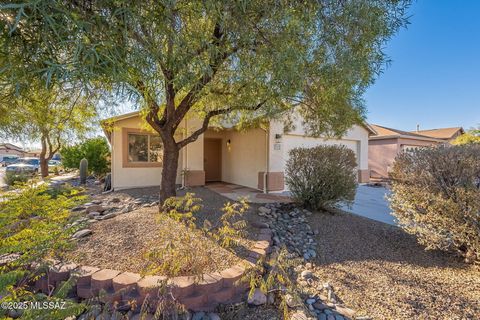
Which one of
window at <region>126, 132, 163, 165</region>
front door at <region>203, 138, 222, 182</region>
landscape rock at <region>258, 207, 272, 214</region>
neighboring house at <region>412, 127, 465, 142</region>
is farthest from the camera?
neighboring house at <region>412, 127, 465, 142</region>

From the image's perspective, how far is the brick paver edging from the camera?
8.30ft

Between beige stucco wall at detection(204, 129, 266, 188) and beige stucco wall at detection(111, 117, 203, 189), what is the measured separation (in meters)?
1.97

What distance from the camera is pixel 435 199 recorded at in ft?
12.2

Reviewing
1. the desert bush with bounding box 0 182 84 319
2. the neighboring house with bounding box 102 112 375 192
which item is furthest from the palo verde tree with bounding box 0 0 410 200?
the neighboring house with bounding box 102 112 375 192

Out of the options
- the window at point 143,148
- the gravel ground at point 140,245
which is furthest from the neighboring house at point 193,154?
the gravel ground at point 140,245

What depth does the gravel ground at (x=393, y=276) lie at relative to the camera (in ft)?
8.86

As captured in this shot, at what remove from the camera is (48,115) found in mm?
7262

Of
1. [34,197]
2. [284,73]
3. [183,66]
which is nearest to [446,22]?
[284,73]

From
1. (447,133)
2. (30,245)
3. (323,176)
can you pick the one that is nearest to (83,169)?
(30,245)

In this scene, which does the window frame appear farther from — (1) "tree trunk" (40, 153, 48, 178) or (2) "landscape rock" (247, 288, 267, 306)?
Result: (1) "tree trunk" (40, 153, 48, 178)

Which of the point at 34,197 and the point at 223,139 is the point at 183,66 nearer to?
the point at 34,197

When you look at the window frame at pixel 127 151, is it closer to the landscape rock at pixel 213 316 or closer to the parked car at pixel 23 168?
the parked car at pixel 23 168

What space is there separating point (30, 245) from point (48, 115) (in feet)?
22.7

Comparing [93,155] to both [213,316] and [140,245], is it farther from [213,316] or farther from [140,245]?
[213,316]
